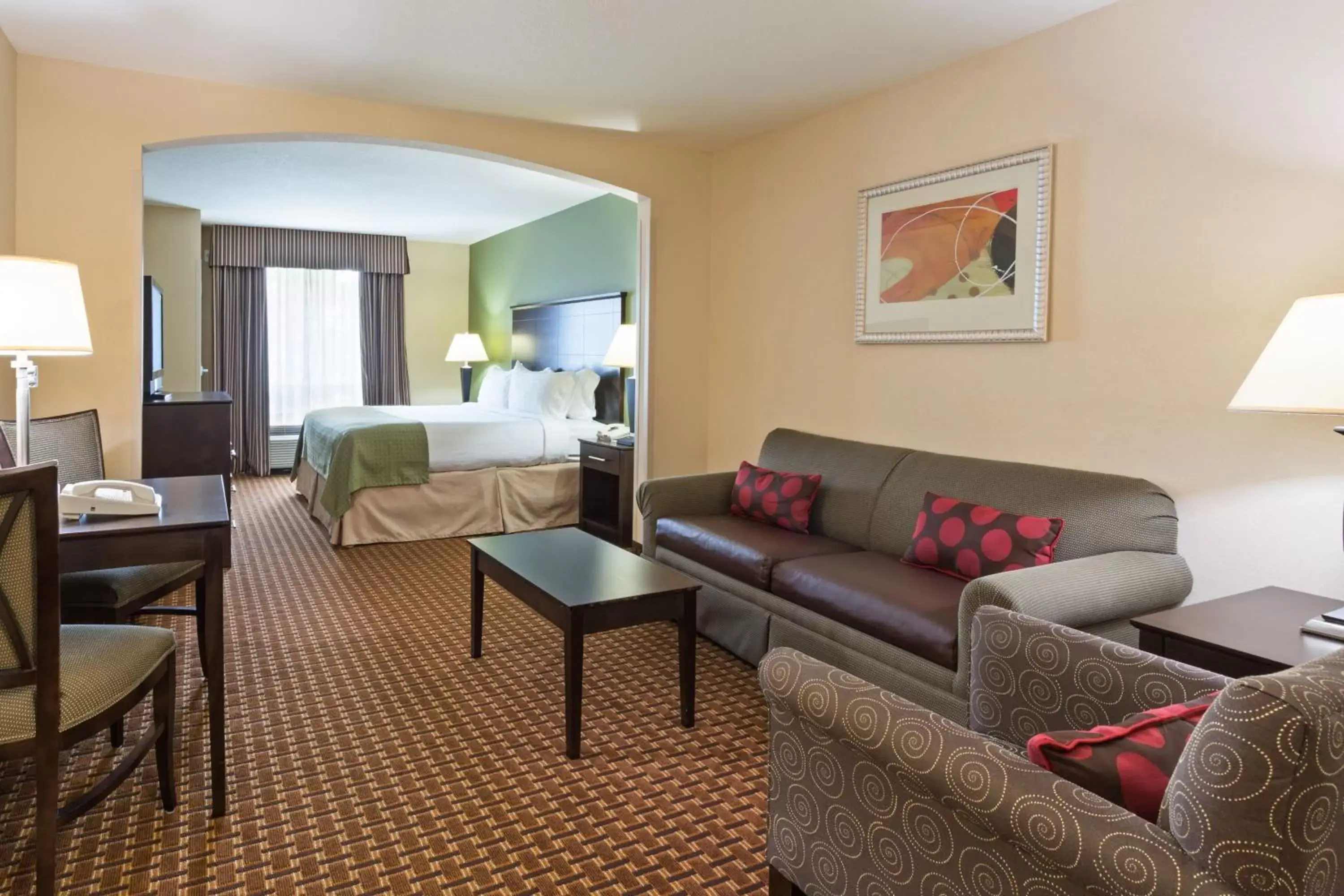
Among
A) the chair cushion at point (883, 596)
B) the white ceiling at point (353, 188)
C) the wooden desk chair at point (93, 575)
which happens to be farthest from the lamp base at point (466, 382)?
the chair cushion at point (883, 596)

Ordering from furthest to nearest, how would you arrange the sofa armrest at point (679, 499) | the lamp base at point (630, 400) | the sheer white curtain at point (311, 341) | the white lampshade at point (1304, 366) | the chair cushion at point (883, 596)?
the sheer white curtain at point (311, 341), the lamp base at point (630, 400), the sofa armrest at point (679, 499), the chair cushion at point (883, 596), the white lampshade at point (1304, 366)

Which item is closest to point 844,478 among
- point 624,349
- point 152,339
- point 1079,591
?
point 1079,591

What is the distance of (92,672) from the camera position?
6.07ft

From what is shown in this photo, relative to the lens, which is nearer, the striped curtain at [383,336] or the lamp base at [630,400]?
the lamp base at [630,400]

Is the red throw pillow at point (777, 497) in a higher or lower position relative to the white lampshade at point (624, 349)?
lower

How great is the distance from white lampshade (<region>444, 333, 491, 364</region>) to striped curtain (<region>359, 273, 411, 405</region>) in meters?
0.69

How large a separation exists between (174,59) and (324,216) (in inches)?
167

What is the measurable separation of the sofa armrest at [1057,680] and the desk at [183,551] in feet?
5.89

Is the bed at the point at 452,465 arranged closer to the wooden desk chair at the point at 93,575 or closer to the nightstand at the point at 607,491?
the nightstand at the point at 607,491

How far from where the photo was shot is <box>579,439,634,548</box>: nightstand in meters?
5.09

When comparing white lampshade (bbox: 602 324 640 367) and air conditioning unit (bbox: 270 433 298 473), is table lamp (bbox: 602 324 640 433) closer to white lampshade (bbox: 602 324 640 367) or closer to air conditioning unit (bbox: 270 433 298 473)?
white lampshade (bbox: 602 324 640 367)

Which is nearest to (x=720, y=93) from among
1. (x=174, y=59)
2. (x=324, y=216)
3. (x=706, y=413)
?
(x=706, y=413)

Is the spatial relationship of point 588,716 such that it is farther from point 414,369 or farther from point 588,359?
point 414,369

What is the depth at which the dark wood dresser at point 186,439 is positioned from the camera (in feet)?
15.4
